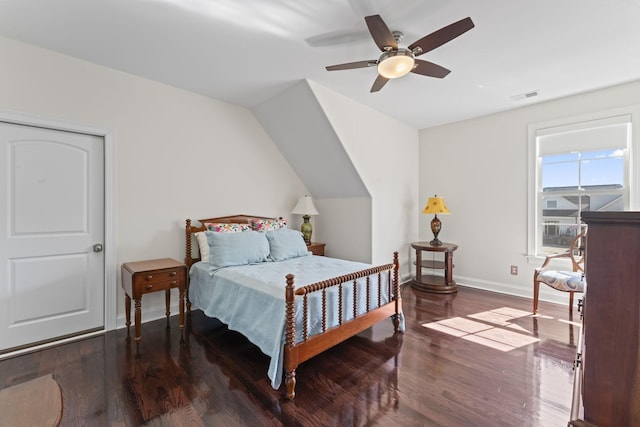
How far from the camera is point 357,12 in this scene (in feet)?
6.71

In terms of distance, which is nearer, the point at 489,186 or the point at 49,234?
the point at 49,234

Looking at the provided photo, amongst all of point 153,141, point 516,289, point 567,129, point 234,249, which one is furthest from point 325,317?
point 567,129

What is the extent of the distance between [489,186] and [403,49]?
117 inches

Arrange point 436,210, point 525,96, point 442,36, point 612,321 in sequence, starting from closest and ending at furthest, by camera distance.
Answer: point 612,321, point 442,36, point 525,96, point 436,210

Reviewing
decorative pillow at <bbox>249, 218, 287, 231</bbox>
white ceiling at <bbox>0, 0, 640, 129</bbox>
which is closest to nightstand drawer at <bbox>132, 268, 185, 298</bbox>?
decorative pillow at <bbox>249, 218, 287, 231</bbox>

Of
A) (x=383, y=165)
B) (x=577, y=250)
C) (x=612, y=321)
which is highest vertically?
(x=383, y=165)

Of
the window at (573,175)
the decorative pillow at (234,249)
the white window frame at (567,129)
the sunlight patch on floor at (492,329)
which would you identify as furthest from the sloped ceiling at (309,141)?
the window at (573,175)

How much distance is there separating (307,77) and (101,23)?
1761 millimetres

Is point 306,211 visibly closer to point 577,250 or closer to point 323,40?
point 323,40

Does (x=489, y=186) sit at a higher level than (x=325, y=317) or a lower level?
higher

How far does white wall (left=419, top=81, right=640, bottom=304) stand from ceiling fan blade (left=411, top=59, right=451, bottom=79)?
2341 mm

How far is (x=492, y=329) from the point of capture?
9.39 ft

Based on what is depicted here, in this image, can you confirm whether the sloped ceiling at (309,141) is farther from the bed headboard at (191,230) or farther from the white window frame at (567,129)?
the white window frame at (567,129)

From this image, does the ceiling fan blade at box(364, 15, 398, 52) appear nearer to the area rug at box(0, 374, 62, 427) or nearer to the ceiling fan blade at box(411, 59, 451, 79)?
the ceiling fan blade at box(411, 59, 451, 79)
